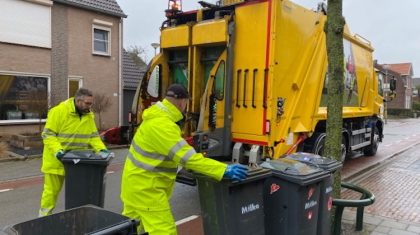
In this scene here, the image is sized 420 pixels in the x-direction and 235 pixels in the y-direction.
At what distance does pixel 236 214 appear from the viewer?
3.23 m

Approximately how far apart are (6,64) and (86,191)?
11154mm

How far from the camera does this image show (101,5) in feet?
55.5

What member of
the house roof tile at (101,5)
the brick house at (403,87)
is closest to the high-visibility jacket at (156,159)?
the house roof tile at (101,5)

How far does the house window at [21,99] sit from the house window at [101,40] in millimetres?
3039

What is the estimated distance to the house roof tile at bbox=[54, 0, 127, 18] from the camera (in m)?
15.8

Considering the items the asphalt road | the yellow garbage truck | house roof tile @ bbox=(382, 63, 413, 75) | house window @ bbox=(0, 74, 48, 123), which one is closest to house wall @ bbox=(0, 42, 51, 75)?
house window @ bbox=(0, 74, 48, 123)

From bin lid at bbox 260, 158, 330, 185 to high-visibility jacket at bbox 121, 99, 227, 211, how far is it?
718 mm

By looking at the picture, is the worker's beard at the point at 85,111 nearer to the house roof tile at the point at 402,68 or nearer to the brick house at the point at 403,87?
the brick house at the point at 403,87

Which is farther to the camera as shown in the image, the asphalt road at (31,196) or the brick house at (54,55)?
the brick house at (54,55)

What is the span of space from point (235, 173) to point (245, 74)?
3449mm

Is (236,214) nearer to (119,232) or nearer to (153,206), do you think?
(153,206)

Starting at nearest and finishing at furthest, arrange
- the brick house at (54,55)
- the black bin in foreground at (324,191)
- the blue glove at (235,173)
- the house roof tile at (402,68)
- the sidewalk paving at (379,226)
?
the blue glove at (235,173) < the black bin in foreground at (324,191) < the sidewalk paving at (379,226) < the brick house at (54,55) < the house roof tile at (402,68)

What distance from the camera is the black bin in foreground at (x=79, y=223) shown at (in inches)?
108

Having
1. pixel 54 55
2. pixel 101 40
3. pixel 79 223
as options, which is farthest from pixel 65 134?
pixel 101 40
